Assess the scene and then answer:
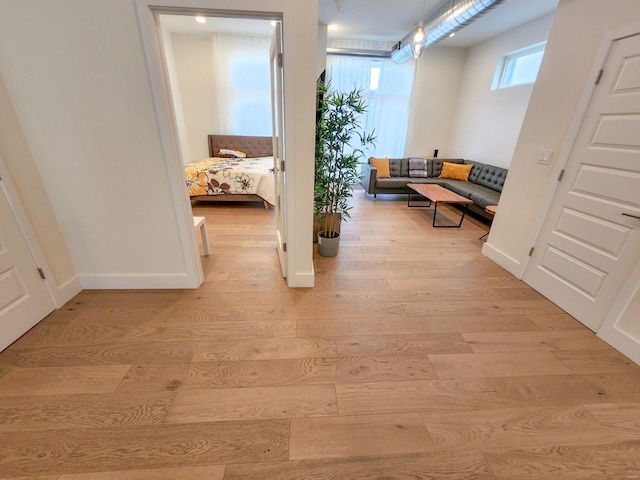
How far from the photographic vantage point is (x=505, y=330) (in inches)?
77.0

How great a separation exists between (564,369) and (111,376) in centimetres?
273

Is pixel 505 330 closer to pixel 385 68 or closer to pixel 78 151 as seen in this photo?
pixel 78 151

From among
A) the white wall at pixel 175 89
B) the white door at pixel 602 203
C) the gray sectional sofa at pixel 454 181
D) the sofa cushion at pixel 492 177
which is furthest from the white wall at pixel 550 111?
the white wall at pixel 175 89

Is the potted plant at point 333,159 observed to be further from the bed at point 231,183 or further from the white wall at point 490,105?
the white wall at point 490,105

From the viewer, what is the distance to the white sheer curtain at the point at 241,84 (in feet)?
17.7

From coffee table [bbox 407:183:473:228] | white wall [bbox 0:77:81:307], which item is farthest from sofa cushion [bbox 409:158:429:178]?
white wall [bbox 0:77:81:307]

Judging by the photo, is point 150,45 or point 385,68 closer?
point 150,45

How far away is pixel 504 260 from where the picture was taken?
2781 mm

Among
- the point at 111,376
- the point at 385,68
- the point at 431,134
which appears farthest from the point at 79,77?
the point at 431,134

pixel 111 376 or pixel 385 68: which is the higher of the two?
pixel 385 68

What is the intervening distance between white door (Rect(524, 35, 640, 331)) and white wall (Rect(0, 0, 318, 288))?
2071 mm

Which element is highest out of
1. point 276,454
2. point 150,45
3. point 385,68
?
point 385,68

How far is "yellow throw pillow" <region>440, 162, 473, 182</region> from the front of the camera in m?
5.20

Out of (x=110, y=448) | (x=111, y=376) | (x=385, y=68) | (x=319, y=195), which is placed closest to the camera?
(x=110, y=448)
